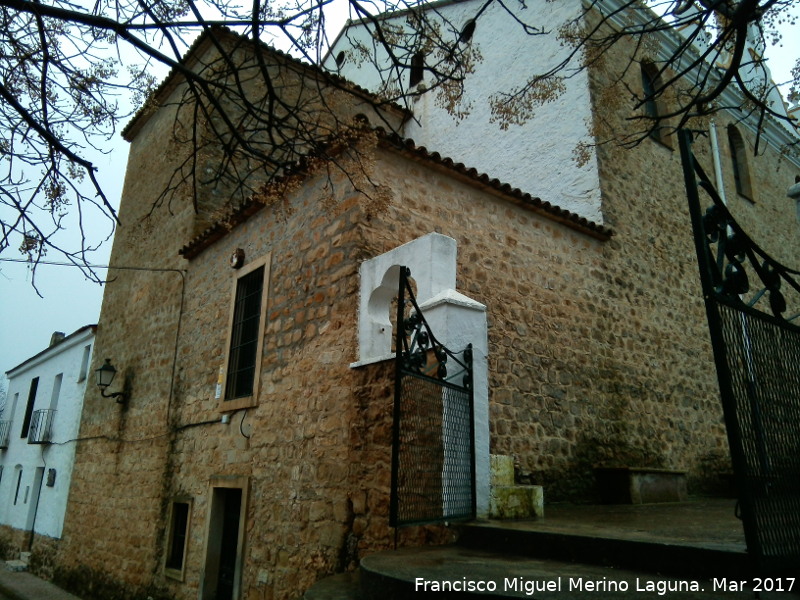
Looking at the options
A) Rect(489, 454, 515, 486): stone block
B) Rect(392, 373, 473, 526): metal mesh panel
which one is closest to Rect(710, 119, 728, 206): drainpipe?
Rect(489, 454, 515, 486): stone block

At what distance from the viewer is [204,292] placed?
8727mm

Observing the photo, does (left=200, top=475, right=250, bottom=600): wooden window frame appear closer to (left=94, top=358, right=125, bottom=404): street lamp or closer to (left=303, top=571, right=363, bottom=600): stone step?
(left=303, top=571, right=363, bottom=600): stone step

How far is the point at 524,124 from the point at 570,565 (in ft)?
22.9

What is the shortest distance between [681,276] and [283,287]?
6.52m

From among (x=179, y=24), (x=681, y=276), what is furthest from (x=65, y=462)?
(x=681, y=276)

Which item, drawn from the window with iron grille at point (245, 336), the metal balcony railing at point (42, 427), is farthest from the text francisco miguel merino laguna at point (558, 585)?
the metal balcony railing at point (42, 427)

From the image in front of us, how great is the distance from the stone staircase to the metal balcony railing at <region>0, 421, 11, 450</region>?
16687 mm

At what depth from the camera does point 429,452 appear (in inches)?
164

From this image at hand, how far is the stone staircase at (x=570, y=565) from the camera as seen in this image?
2736mm

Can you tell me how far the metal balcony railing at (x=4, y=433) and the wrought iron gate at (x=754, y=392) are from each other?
19.3 m

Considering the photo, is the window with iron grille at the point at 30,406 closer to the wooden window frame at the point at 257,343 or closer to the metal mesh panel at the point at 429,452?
the wooden window frame at the point at 257,343

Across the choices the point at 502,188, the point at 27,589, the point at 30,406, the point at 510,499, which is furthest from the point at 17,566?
the point at 502,188

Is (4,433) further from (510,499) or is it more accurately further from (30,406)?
(510,499)

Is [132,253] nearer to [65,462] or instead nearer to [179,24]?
[65,462]
